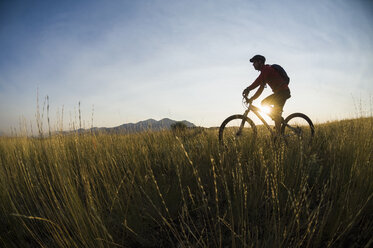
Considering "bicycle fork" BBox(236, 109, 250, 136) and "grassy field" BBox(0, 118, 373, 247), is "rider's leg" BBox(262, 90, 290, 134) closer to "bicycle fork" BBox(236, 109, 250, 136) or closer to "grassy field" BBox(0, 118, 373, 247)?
"bicycle fork" BBox(236, 109, 250, 136)

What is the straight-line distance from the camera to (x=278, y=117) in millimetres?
4242

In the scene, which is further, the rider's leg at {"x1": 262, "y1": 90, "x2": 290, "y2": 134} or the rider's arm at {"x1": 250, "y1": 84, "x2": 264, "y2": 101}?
the rider's arm at {"x1": 250, "y1": 84, "x2": 264, "y2": 101}

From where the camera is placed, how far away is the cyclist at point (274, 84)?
4074mm

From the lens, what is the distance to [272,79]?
13.5ft

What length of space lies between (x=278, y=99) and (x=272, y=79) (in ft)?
1.59

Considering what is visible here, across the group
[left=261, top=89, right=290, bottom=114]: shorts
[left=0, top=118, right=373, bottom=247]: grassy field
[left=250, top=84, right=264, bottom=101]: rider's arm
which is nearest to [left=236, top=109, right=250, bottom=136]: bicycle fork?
[left=250, top=84, right=264, bottom=101]: rider's arm

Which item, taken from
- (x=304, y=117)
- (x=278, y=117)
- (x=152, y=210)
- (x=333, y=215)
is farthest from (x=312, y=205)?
(x=304, y=117)

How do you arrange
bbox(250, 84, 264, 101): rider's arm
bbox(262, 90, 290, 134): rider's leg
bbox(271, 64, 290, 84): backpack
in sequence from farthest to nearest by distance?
1. bbox(250, 84, 264, 101): rider's arm
2. bbox(262, 90, 290, 134): rider's leg
3. bbox(271, 64, 290, 84): backpack

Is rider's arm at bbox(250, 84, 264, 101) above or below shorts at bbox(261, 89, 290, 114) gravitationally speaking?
above

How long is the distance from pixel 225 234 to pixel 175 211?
19.7 inches

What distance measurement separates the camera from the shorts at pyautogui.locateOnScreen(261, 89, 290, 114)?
414 cm

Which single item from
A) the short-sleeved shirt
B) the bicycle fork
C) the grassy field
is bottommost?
the grassy field

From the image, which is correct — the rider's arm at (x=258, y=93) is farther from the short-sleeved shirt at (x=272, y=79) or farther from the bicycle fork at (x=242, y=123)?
the bicycle fork at (x=242, y=123)

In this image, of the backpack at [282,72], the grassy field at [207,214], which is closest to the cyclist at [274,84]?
the backpack at [282,72]
